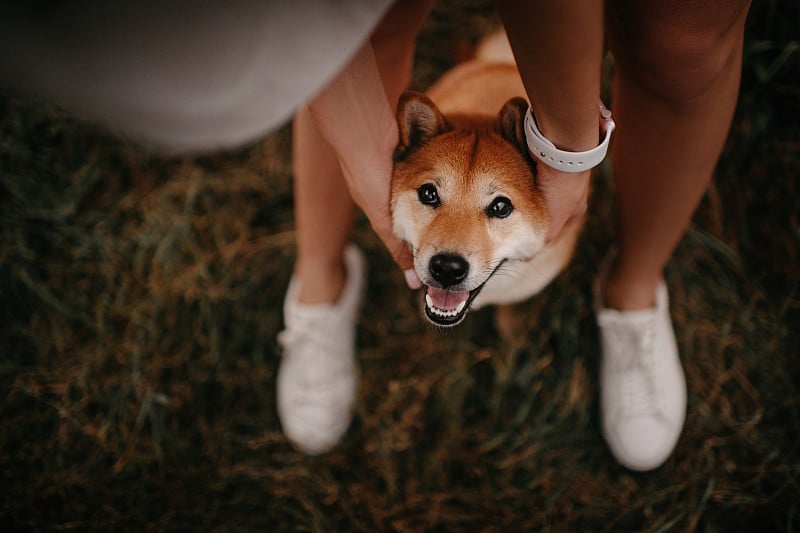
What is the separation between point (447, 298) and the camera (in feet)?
3.63

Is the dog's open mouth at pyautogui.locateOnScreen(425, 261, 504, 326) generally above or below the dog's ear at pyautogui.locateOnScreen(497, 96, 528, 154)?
below

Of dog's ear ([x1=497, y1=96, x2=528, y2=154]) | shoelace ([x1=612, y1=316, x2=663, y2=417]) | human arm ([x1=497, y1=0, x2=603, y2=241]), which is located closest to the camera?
human arm ([x1=497, y1=0, x2=603, y2=241])

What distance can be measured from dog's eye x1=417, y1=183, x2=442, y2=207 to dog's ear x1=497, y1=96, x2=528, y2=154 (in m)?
0.15

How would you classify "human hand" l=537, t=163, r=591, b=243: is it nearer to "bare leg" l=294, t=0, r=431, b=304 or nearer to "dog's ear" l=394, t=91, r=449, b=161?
"dog's ear" l=394, t=91, r=449, b=161

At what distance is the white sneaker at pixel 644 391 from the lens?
1409 mm

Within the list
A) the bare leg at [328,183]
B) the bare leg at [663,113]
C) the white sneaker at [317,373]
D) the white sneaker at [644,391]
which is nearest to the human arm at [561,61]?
the bare leg at [663,113]

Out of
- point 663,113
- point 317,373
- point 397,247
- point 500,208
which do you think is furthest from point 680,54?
point 317,373

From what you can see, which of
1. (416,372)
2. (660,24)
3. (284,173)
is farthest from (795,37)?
(284,173)

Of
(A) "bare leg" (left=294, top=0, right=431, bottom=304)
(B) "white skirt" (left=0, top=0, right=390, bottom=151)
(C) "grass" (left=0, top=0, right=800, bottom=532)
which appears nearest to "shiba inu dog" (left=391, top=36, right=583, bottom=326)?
(A) "bare leg" (left=294, top=0, right=431, bottom=304)

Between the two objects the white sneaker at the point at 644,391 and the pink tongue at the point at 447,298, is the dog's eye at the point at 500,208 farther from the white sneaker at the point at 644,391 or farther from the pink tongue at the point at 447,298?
the white sneaker at the point at 644,391

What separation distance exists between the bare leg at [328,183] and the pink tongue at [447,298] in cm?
32

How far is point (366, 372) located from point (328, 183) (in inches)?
25.0

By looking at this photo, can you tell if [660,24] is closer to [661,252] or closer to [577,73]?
[577,73]

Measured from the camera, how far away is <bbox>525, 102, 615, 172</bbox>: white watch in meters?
0.90
